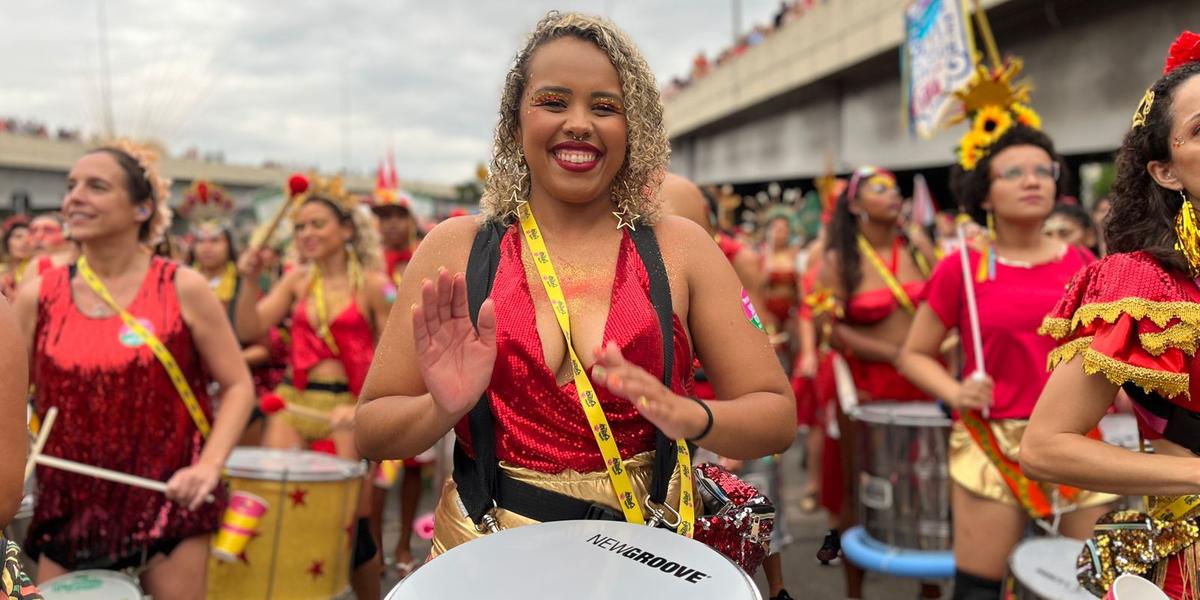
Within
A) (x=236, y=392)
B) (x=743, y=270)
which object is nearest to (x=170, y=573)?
(x=236, y=392)

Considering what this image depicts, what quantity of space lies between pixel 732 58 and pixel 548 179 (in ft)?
Result: 88.1

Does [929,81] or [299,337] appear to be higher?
[929,81]

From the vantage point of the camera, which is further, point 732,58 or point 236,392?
point 732,58

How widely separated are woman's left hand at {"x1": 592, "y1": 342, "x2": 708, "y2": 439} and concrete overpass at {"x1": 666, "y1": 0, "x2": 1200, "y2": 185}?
15.8ft

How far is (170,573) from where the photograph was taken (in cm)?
318

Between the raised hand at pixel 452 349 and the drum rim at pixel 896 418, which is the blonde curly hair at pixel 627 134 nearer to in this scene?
the raised hand at pixel 452 349

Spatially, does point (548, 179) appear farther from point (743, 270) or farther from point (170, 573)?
point (743, 270)

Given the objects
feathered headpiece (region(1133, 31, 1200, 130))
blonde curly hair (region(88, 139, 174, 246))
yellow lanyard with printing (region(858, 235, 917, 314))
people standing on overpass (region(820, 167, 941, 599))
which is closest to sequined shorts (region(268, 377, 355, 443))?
blonde curly hair (region(88, 139, 174, 246))

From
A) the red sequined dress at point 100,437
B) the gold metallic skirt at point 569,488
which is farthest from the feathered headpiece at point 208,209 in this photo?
the gold metallic skirt at point 569,488

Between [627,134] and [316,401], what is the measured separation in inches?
145

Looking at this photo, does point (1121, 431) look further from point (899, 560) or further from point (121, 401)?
point (121, 401)

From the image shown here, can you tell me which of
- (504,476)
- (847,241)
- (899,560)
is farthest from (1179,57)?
(847,241)

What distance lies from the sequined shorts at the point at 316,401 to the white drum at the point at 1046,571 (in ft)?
11.5

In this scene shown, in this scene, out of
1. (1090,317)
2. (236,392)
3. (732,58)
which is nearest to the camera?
(1090,317)
